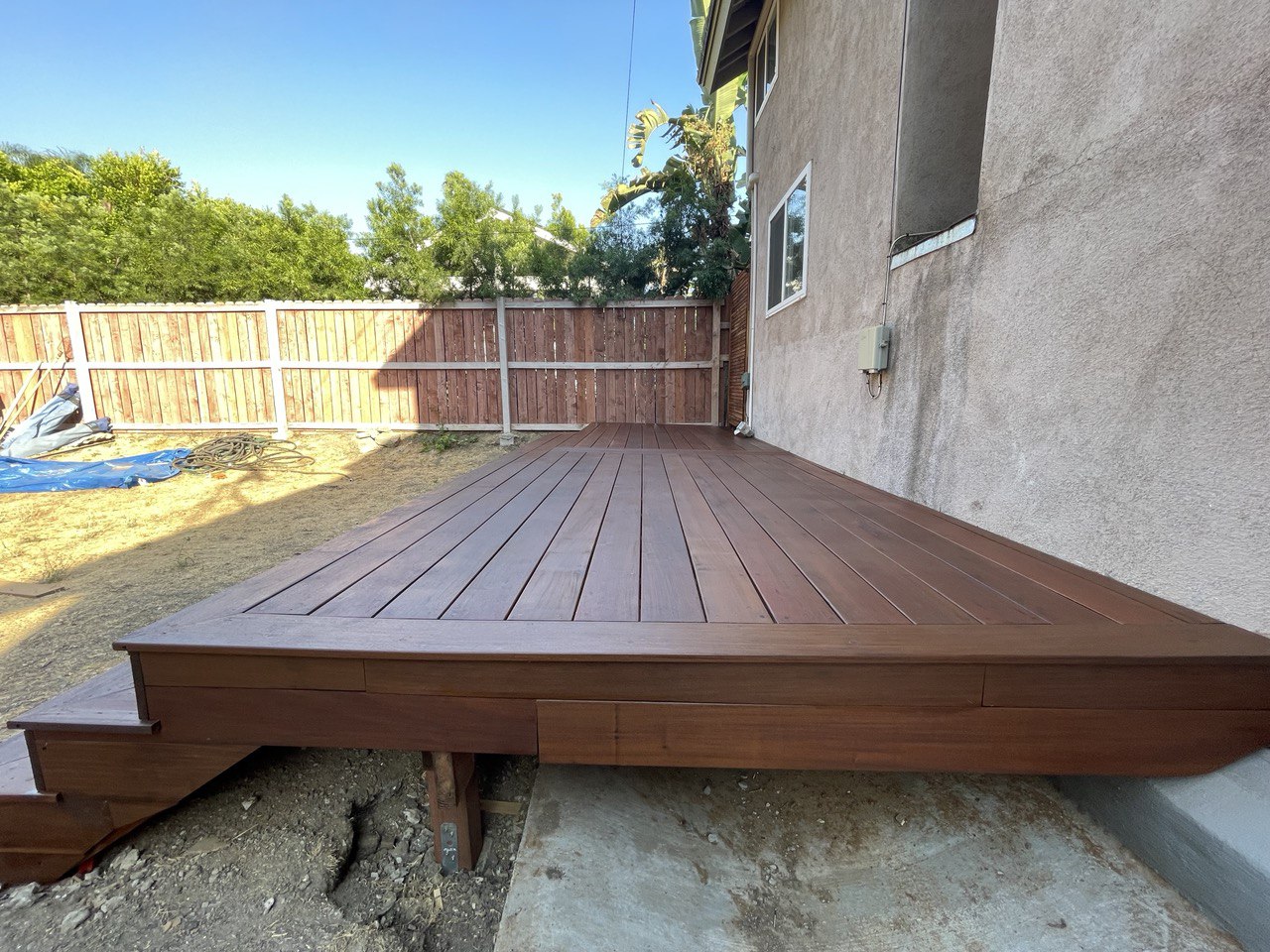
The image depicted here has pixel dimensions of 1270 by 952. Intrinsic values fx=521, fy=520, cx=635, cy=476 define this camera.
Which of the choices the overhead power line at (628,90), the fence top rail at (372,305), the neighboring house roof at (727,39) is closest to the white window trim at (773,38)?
the neighboring house roof at (727,39)

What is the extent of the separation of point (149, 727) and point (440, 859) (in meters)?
0.76

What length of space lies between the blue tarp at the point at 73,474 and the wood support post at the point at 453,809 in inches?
270

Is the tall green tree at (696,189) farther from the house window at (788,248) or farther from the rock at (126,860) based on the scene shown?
the rock at (126,860)

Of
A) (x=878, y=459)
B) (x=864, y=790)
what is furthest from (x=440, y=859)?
(x=878, y=459)

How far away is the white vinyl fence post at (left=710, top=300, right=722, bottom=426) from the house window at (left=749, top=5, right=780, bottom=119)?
2.30m

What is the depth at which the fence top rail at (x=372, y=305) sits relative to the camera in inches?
290

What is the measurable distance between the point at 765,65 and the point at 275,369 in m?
7.47

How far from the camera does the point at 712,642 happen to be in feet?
3.67

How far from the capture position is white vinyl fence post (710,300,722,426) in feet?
24.1

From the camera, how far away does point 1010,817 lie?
130cm

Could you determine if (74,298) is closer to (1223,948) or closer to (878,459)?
(878,459)

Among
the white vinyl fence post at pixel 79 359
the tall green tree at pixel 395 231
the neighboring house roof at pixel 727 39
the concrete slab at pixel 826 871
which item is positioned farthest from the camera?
the tall green tree at pixel 395 231

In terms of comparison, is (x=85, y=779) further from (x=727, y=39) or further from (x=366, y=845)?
(x=727, y=39)

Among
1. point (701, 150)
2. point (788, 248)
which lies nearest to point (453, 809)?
point (788, 248)
